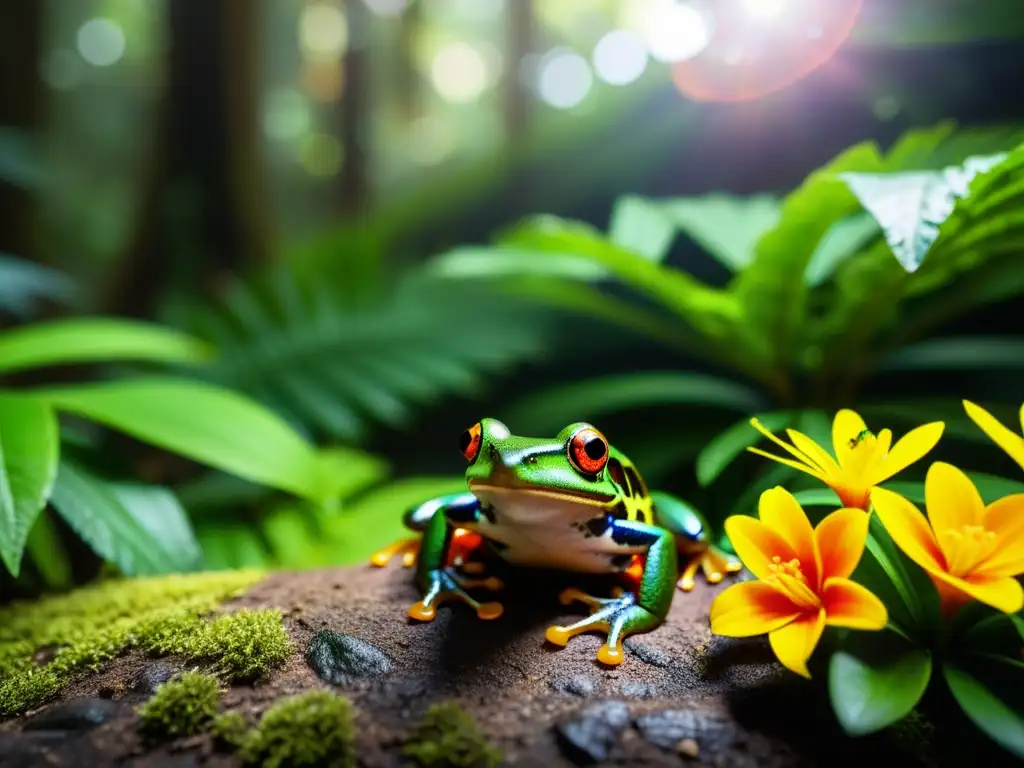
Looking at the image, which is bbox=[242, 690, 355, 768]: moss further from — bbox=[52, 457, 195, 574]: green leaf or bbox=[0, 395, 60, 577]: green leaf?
bbox=[52, 457, 195, 574]: green leaf

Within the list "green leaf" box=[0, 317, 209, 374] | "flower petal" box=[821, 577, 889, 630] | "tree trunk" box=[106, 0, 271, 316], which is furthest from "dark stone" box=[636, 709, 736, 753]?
"tree trunk" box=[106, 0, 271, 316]

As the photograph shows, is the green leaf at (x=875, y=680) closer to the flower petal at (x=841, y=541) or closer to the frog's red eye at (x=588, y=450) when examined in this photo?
the flower petal at (x=841, y=541)

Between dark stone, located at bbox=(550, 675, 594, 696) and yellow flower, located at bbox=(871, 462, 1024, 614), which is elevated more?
yellow flower, located at bbox=(871, 462, 1024, 614)

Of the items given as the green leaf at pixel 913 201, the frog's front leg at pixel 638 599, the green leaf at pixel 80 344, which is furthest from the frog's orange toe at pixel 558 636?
the green leaf at pixel 80 344

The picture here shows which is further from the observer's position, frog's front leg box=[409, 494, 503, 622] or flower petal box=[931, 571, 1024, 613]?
frog's front leg box=[409, 494, 503, 622]

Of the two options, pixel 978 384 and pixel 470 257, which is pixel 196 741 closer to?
pixel 470 257

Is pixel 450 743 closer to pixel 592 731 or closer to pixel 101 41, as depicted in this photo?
pixel 592 731

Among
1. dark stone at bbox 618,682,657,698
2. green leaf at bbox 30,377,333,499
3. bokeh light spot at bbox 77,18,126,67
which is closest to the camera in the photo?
dark stone at bbox 618,682,657,698
